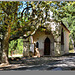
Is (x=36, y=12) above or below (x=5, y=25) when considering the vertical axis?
above

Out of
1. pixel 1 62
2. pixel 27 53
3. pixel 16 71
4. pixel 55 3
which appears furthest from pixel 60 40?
pixel 16 71

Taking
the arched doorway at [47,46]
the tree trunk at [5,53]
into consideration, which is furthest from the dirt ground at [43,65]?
the arched doorway at [47,46]

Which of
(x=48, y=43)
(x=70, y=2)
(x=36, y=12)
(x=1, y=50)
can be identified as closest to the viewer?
(x=70, y=2)

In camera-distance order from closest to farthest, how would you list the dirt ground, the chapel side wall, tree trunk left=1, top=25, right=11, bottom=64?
the dirt ground, tree trunk left=1, top=25, right=11, bottom=64, the chapel side wall

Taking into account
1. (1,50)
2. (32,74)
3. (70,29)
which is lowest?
(32,74)

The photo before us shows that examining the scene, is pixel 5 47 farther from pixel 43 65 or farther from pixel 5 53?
pixel 43 65

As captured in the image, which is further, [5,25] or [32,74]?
[5,25]

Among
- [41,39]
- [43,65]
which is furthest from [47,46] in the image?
[43,65]

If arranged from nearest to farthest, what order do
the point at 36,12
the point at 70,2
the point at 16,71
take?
1. the point at 16,71
2. the point at 70,2
3. the point at 36,12

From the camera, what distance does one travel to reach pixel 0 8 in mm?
7457

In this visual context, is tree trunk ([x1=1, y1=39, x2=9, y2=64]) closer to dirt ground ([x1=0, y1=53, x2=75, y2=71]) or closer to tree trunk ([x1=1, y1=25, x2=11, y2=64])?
tree trunk ([x1=1, y1=25, x2=11, y2=64])

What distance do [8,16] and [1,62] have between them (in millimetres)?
2537

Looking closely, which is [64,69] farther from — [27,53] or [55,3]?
[27,53]

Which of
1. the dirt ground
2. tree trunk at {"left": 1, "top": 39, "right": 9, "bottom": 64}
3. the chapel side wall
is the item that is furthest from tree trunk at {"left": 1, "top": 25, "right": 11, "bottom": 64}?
the chapel side wall
